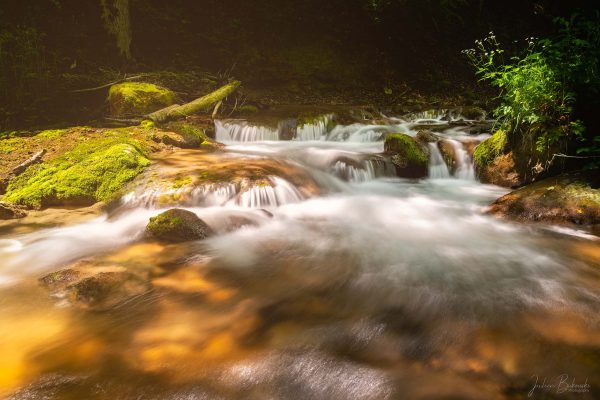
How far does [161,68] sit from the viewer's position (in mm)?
12859

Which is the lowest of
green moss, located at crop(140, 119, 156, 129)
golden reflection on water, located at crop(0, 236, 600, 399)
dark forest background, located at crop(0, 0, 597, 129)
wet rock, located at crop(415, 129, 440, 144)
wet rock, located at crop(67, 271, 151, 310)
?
golden reflection on water, located at crop(0, 236, 600, 399)

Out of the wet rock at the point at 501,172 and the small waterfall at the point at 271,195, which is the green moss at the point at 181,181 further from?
the wet rock at the point at 501,172

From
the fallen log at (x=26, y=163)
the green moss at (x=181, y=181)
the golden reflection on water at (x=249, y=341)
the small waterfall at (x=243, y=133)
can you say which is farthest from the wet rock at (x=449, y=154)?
the fallen log at (x=26, y=163)

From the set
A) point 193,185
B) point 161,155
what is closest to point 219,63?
point 161,155

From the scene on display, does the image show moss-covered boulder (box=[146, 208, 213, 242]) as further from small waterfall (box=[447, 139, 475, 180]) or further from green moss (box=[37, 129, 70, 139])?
small waterfall (box=[447, 139, 475, 180])

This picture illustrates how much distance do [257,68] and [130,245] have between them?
12.2 meters

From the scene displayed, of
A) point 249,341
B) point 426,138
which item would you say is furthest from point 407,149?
point 249,341

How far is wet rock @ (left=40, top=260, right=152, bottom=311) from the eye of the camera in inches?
112

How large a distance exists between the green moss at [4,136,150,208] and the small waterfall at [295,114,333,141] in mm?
4575

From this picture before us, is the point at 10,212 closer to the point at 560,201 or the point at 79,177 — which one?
the point at 79,177

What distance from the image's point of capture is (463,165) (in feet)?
24.1

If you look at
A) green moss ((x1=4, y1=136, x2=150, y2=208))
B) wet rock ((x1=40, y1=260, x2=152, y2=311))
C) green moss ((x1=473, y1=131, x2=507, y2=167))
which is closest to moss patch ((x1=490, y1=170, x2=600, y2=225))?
green moss ((x1=473, y1=131, x2=507, y2=167))

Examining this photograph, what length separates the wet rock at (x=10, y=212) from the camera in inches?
180

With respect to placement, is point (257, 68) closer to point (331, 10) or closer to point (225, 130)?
point (331, 10)
